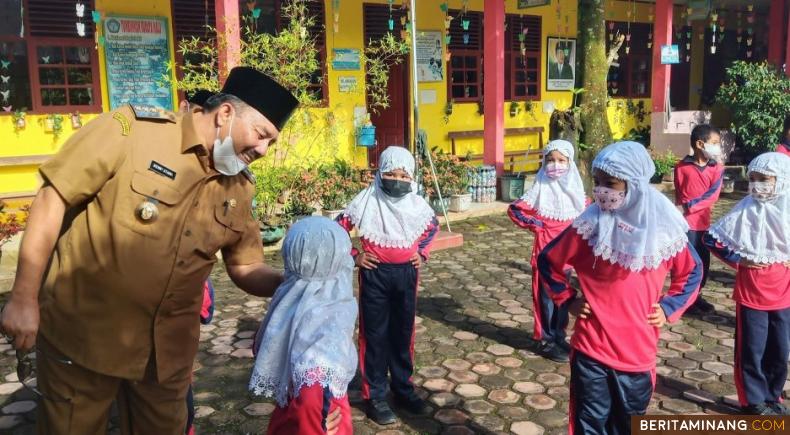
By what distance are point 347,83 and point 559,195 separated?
23.2 ft

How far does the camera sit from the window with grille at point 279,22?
1001 cm

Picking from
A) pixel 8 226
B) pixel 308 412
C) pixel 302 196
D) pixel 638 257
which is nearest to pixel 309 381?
pixel 308 412

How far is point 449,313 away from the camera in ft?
18.5

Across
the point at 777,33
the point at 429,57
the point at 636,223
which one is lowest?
the point at 636,223

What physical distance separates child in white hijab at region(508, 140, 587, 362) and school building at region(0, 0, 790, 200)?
4785 millimetres

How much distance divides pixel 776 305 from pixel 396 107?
9.10 m

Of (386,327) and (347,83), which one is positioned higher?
(347,83)

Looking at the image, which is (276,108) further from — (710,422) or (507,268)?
(507,268)

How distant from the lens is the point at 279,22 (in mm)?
10297

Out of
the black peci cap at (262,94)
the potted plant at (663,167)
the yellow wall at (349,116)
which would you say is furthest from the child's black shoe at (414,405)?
the potted plant at (663,167)

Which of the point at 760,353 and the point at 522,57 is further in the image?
the point at 522,57

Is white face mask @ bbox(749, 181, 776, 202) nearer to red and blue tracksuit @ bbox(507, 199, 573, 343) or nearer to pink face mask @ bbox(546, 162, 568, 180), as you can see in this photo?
red and blue tracksuit @ bbox(507, 199, 573, 343)

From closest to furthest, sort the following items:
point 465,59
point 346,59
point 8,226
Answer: point 8,226 < point 346,59 < point 465,59

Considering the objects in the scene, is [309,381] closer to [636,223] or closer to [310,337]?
[310,337]
